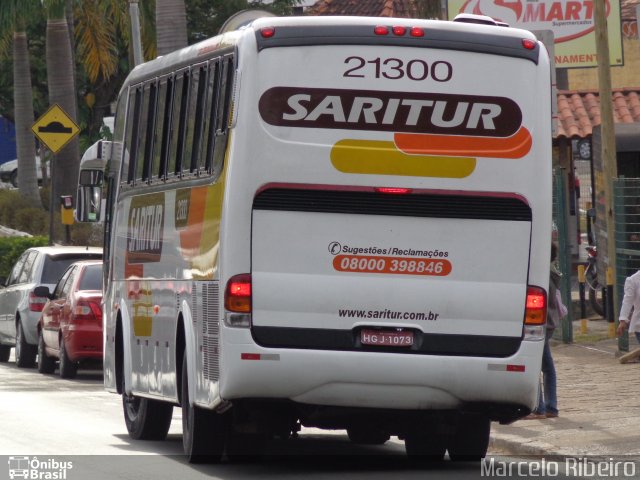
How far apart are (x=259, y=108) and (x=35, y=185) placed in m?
33.2

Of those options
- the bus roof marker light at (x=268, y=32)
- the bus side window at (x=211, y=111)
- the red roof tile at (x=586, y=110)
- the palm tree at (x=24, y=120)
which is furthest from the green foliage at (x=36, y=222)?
the bus roof marker light at (x=268, y=32)

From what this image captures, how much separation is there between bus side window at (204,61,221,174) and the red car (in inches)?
365

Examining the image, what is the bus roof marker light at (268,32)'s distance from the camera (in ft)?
37.9

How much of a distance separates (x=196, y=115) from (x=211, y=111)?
0.54m

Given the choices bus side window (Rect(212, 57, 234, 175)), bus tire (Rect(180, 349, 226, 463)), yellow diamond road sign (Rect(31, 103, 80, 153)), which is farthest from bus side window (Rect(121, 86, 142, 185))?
yellow diamond road sign (Rect(31, 103, 80, 153))

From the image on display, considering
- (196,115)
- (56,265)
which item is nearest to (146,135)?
(196,115)

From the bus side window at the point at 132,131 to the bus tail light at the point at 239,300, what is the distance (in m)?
3.94

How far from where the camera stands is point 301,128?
11.5 meters

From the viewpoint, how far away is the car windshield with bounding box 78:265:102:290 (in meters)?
21.8

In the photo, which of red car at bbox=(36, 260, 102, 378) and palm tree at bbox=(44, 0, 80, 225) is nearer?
red car at bbox=(36, 260, 102, 378)

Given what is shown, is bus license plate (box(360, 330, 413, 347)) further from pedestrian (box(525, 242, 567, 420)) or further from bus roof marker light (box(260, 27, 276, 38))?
pedestrian (box(525, 242, 567, 420))

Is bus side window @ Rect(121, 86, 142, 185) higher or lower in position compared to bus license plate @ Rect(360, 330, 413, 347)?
higher

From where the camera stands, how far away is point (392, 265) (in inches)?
456

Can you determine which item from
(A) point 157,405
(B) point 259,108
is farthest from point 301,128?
(A) point 157,405
